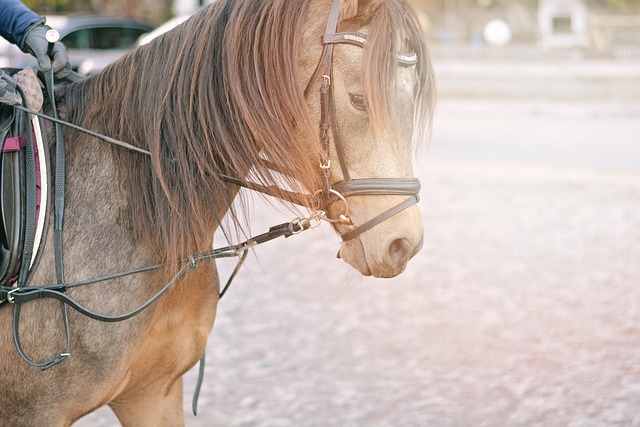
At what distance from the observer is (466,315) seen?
6.48 meters

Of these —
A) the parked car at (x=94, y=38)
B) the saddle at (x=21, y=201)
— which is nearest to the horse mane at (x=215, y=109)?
the saddle at (x=21, y=201)

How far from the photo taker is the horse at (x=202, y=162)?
2555mm

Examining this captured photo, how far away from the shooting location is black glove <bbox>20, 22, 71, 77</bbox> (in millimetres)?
2968

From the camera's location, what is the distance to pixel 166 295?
2846mm

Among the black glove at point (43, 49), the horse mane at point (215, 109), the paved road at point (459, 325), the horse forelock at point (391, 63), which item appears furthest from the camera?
the paved road at point (459, 325)

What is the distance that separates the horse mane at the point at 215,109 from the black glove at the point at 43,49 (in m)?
0.30

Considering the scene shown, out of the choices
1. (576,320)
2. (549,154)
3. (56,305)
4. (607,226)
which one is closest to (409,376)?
(576,320)

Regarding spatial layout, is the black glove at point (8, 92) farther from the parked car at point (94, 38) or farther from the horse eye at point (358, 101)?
the parked car at point (94, 38)

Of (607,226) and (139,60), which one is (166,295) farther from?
(607,226)

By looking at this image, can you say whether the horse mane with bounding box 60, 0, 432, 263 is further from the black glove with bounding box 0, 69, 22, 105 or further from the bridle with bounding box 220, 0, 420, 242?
the black glove with bounding box 0, 69, 22, 105

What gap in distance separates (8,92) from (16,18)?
55 centimetres

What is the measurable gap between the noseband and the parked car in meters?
13.5

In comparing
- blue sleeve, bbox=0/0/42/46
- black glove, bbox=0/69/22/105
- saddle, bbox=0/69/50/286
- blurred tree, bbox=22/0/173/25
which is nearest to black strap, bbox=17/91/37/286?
saddle, bbox=0/69/50/286

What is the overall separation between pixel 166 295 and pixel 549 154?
11210mm
